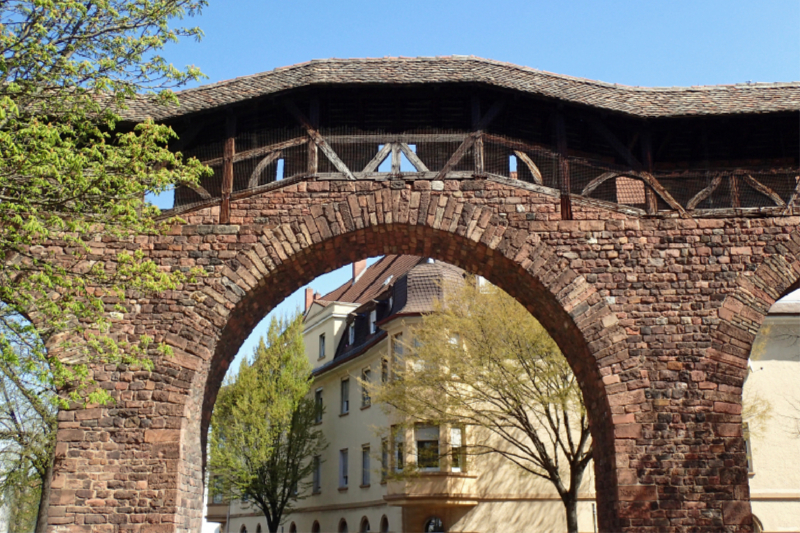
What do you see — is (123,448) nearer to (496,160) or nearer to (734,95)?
(496,160)

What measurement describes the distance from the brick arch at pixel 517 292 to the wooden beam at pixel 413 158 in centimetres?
89

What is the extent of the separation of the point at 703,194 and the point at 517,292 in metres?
3.05

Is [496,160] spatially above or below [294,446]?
above

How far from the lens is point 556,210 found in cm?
1173

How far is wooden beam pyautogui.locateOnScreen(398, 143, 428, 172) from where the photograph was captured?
11859mm

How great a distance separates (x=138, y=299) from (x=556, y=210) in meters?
5.90

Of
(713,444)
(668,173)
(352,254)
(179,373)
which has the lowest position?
(713,444)

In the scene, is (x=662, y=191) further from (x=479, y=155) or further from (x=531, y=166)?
(x=479, y=155)

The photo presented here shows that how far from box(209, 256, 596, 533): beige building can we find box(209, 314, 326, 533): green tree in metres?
1.42

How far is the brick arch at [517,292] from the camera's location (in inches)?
437

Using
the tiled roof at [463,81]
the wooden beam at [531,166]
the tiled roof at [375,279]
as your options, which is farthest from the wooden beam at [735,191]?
the tiled roof at [375,279]

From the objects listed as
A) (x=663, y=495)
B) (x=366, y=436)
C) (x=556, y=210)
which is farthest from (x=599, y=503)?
(x=366, y=436)

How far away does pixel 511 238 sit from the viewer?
1152 centimetres

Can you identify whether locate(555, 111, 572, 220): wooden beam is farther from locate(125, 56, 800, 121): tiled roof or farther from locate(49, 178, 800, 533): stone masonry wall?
locate(125, 56, 800, 121): tiled roof
